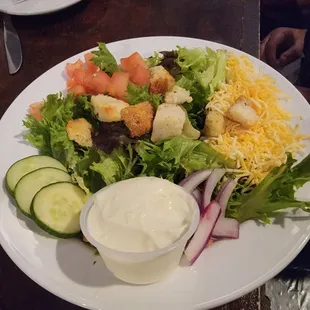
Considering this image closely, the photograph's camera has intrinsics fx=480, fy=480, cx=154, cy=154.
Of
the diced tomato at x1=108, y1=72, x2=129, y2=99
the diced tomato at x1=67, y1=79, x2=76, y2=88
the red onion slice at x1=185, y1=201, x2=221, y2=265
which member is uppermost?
the diced tomato at x1=108, y1=72, x2=129, y2=99

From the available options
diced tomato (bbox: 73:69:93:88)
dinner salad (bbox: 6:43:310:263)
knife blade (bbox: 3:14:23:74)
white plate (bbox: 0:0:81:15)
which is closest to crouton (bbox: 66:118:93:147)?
dinner salad (bbox: 6:43:310:263)

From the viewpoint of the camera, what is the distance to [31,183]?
5.70 feet

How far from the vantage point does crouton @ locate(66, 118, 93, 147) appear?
1.90 metres

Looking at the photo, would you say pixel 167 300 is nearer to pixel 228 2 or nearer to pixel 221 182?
pixel 221 182

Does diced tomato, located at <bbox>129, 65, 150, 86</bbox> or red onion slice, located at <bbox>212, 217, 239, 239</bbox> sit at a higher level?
diced tomato, located at <bbox>129, 65, 150, 86</bbox>

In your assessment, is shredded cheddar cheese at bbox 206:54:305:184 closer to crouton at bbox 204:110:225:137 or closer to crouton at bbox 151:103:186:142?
crouton at bbox 204:110:225:137

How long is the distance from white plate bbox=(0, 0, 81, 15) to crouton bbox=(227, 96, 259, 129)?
4.12 ft

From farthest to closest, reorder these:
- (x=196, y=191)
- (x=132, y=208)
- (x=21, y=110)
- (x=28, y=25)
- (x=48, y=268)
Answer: (x=28, y=25) < (x=21, y=110) < (x=196, y=191) < (x=48, y=268) < (x=132, y=208)

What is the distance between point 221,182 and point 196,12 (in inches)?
53.5

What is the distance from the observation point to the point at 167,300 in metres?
1.50

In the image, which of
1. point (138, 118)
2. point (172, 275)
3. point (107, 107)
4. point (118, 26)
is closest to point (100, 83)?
point (107, 107)

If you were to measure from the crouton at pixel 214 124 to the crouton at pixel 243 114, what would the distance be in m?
0.04

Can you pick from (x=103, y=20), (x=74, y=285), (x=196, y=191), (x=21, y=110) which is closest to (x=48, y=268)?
(x=74, y=285)

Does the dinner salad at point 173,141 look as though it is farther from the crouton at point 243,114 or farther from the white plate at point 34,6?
the white plate at point 34,6
